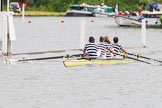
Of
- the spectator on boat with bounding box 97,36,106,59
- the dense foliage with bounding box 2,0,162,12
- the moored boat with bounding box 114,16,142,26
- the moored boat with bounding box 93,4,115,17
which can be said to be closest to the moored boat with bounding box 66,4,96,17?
the moored boat with bounding box 93,4,115,17

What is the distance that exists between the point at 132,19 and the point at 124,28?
2372mm

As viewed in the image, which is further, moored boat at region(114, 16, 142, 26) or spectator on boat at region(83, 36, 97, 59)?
moored boat at region(114, 16, 142, 26)

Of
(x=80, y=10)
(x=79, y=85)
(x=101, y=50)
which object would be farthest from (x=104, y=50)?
(x=80, y=10)

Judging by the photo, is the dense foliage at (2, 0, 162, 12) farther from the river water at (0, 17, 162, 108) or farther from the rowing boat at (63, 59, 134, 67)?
the rowing boat at (63, 59, 134, 67)

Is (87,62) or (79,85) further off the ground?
(87,62)

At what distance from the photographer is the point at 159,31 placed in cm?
6856

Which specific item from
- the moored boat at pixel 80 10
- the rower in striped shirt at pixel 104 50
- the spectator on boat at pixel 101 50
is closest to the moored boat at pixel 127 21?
the rower in striped shirt at pixel 104 50

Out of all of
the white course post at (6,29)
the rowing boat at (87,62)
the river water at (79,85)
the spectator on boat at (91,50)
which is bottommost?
the river water at (79,85)

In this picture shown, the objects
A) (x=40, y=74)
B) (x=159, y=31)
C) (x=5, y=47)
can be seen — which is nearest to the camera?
(x=40, y=74)

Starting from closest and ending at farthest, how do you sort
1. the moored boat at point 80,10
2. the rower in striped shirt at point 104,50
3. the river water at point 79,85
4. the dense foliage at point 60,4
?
1. the river water at point 79,85
2. the rower in striped shirt at point 104,50
3. the moored boat at point 80,10
4. the dense foliage at point 60,4

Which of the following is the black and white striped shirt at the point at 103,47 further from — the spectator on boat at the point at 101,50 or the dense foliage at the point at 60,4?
the dense foliage at the point at 60,4

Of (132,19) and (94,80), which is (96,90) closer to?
(94,80)

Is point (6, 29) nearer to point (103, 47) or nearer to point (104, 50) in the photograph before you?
point (103, 47)

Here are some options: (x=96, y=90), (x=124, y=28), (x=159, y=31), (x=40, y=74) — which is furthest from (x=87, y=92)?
(x=124, y=28)
